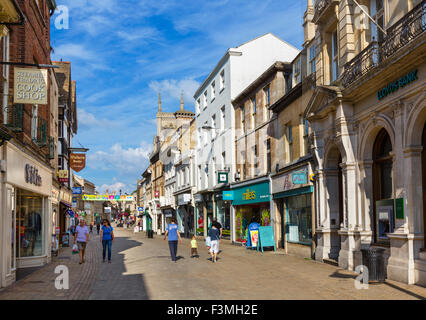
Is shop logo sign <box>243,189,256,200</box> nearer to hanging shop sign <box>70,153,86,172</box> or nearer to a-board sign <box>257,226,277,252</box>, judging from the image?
a-board sign <box>257,226,277,252</box>

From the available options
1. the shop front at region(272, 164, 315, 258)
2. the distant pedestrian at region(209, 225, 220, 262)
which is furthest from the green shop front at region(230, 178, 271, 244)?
the distant pedestrian at region(209, 225, 220, 262)

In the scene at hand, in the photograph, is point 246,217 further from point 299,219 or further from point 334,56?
point 334,56

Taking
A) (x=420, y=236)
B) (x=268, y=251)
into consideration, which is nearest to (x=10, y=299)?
(x=420, y=236)

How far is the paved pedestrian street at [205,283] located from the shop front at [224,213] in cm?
1443

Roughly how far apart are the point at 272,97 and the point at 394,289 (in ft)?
51.8

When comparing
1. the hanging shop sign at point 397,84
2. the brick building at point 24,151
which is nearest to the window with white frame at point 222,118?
the brick building at point 24,151

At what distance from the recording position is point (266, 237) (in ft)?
76.7

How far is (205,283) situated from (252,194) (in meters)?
15.6

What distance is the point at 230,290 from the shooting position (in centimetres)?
1120

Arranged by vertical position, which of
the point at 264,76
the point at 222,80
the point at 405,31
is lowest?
the point at 405,31

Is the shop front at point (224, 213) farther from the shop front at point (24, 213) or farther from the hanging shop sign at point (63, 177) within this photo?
the shop front at point (24, 213)

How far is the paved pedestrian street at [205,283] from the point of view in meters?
10.5

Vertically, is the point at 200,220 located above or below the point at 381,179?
below

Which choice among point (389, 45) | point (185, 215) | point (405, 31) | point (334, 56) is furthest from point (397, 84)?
point (185, 215)
